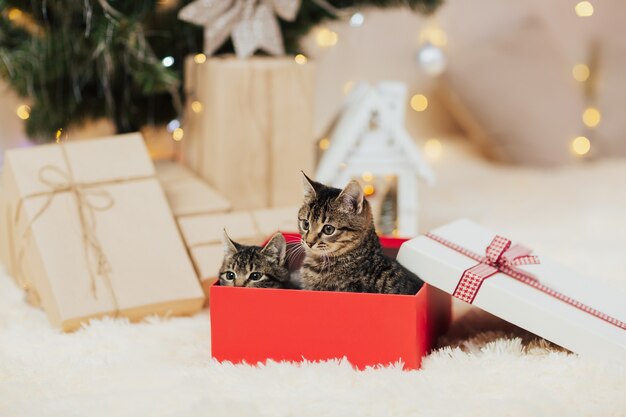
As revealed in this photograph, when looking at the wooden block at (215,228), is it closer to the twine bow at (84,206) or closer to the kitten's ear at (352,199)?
the twine bow at (84,206)

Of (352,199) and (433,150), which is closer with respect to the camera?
(352,199)

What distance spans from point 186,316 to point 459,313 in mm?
545

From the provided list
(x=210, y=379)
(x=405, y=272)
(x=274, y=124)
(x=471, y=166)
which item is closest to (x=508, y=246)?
(x=405, y=272)

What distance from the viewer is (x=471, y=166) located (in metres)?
2.90

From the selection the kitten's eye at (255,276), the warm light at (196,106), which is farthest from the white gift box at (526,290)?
the warm light at (196,106)

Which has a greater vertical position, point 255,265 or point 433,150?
point 255,265

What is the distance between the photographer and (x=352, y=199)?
120 centimetres

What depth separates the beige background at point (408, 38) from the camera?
8.99 feet

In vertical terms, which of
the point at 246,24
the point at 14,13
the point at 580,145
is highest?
the point at 14,13

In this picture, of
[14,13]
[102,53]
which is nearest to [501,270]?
[102,53]

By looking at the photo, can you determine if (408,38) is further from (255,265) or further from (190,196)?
(255,265)

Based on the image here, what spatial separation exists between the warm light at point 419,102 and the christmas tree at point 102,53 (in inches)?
41.3

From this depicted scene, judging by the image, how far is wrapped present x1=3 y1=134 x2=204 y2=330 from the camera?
4.81 ft

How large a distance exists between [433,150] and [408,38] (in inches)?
18.7
